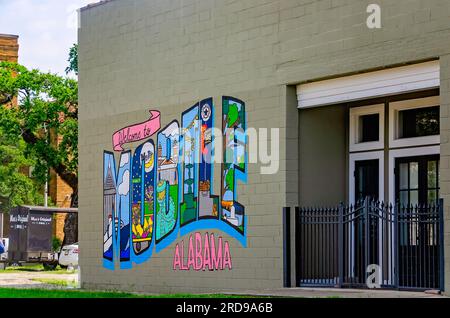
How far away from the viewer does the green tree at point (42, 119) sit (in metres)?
43.1

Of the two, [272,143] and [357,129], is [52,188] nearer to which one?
[357,129]

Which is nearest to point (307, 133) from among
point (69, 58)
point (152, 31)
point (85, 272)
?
point (152, 31)

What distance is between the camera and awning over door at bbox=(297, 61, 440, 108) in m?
16.1

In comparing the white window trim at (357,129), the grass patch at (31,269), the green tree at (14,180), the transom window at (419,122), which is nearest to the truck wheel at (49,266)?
the grass patch at (31,269)

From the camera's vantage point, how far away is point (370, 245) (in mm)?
18312

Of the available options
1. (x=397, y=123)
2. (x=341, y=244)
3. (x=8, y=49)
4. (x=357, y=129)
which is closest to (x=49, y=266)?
(x=8, y=49)

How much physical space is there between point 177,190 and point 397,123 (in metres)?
4.78

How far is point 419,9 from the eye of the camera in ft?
52.4

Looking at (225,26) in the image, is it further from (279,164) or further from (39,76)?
(39,76)

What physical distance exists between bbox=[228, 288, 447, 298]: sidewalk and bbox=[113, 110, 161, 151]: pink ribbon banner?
5.10 m

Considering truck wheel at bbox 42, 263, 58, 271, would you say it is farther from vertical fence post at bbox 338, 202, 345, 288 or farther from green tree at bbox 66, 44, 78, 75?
vertical fence post at bbox 338, 202, 345, 288

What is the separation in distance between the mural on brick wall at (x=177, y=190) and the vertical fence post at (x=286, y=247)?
3.68ft

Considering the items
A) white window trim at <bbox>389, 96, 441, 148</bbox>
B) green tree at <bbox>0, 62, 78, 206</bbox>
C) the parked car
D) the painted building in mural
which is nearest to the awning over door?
the painted building in mural

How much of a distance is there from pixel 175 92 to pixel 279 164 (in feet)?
11.4
